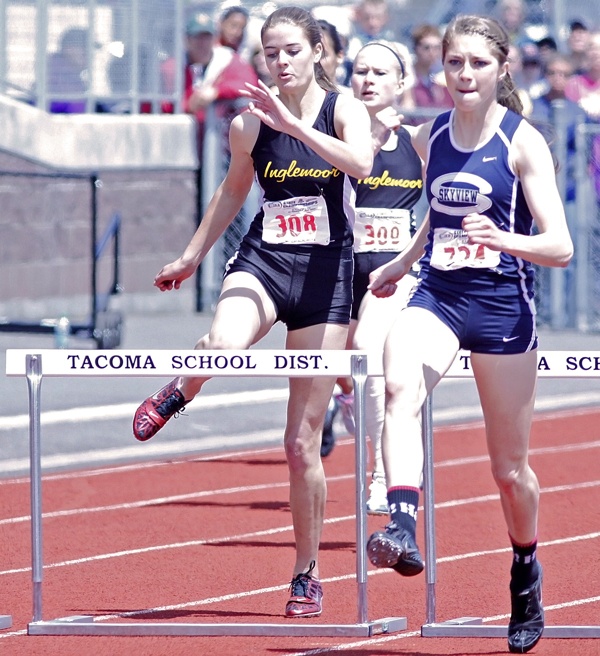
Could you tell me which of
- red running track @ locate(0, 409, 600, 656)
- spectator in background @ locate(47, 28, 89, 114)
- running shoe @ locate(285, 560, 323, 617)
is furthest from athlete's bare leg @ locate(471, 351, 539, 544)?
spectator in background @ locate(47, 28, 89, 114)

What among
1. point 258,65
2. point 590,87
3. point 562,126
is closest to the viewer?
point 258,65

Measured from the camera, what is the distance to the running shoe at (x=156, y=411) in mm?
5855

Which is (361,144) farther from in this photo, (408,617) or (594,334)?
(594,334)

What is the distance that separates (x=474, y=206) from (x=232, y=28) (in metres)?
11.2

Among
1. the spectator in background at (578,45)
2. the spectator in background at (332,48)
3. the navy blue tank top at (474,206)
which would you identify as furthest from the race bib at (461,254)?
the spectator in background at (578,45)

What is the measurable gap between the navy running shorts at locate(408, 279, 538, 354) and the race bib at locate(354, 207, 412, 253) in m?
2.76

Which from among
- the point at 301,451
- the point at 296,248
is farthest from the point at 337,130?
the point at 301,451

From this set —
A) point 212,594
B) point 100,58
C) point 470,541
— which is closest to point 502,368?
point 212,594

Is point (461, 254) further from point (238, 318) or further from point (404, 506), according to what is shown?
point (238, 318)

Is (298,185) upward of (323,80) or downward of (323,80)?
downward

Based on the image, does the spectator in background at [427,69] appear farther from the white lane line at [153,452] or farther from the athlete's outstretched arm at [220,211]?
the athlete's outstretched arm at [220,211]

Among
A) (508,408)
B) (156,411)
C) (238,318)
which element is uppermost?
(238,318)

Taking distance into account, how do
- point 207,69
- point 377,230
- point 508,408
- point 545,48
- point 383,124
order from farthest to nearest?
point 545,48, point 207,69, point 377,230, point 383,124, point 508,408

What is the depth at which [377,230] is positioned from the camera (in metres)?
7.96
